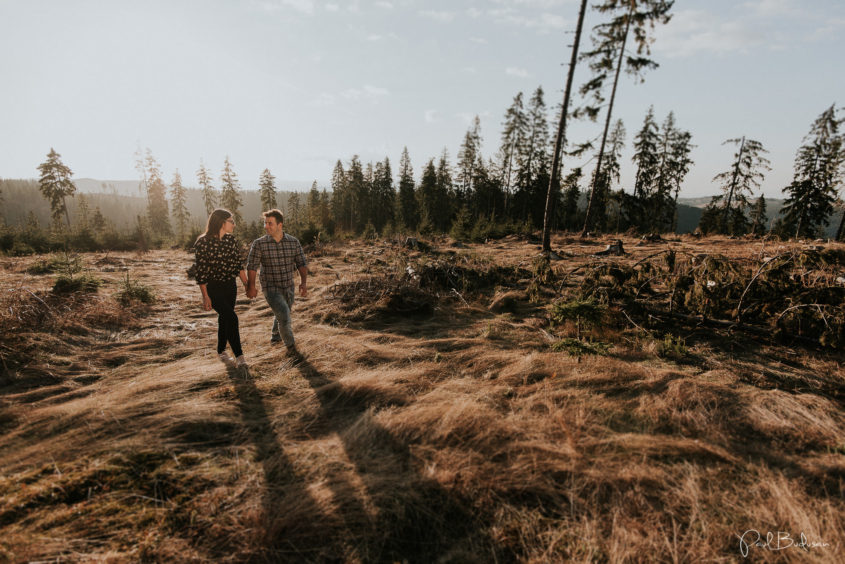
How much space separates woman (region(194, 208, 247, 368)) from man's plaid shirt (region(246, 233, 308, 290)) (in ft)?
1.10

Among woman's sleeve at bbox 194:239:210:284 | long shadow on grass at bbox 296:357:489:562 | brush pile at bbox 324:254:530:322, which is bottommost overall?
long shadow on grass at bbox 296:357:489:562

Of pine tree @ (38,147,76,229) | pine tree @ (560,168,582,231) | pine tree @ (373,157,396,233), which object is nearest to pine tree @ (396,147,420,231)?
pine tree @ (373,157,396,233)

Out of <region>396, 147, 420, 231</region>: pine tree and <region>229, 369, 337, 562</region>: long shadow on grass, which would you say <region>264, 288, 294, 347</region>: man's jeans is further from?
<region>396, 147, 420, 231</region>: pine tree

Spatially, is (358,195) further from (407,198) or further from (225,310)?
(225,310)

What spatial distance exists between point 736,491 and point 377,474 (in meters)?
2.28

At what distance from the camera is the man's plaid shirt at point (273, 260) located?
4652mm

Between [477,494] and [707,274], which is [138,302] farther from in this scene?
[707,274]

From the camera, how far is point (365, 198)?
5309 centimetres

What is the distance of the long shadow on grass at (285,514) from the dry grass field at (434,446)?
11 mm

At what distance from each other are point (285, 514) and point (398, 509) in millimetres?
669

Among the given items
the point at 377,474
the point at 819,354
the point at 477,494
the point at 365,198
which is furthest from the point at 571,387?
the point at 365,198

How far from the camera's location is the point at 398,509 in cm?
205

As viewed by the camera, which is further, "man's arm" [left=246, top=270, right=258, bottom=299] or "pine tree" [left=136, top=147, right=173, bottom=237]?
"pine tree" [left=136, top=147, right=173, bottom=237]

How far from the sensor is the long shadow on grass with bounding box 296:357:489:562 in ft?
6.14
